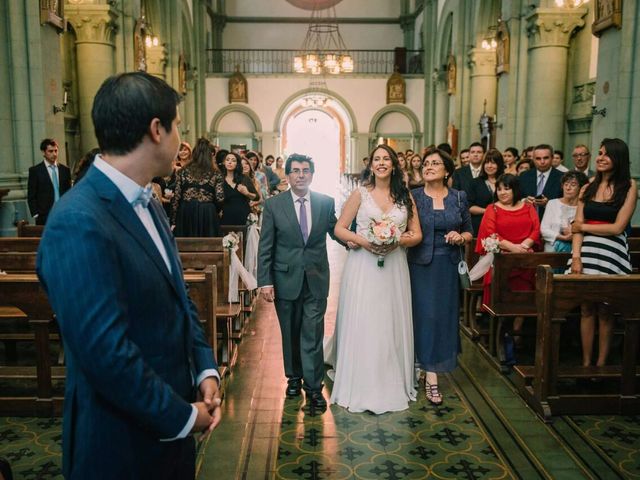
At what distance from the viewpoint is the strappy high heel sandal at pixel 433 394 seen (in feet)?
15.6

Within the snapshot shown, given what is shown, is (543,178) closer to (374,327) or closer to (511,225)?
(511,225)

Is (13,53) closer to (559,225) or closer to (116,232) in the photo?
(559,225)

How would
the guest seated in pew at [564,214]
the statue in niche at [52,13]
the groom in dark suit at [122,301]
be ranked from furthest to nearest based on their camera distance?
the statue in niche at [52,13], the guest seated in pew at [564,214], the groom in dark suit at [122,301]

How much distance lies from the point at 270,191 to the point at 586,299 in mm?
11452

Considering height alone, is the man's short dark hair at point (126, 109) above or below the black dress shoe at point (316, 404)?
above

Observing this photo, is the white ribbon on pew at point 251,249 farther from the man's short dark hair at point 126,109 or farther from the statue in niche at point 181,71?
the statue in niche at point 181,71

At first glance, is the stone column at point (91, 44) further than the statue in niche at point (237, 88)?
No

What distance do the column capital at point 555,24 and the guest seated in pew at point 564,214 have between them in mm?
6870

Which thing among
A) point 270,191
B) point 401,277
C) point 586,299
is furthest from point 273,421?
point 270,191

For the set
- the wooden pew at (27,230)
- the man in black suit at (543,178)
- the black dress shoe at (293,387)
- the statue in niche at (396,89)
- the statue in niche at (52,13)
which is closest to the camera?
the black dress shoe at (293,387)

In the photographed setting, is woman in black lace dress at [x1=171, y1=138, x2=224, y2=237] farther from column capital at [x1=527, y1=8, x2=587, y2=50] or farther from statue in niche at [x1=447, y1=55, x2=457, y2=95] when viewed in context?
statue in niche at [x1=447, y1=55, x2=457, y2=95]

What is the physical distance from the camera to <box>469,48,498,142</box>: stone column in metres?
17.0

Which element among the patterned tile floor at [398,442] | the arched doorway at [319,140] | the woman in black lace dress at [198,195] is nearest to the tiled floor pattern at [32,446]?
the patterned tile floor at [398,442]

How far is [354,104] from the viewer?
85.9ft
